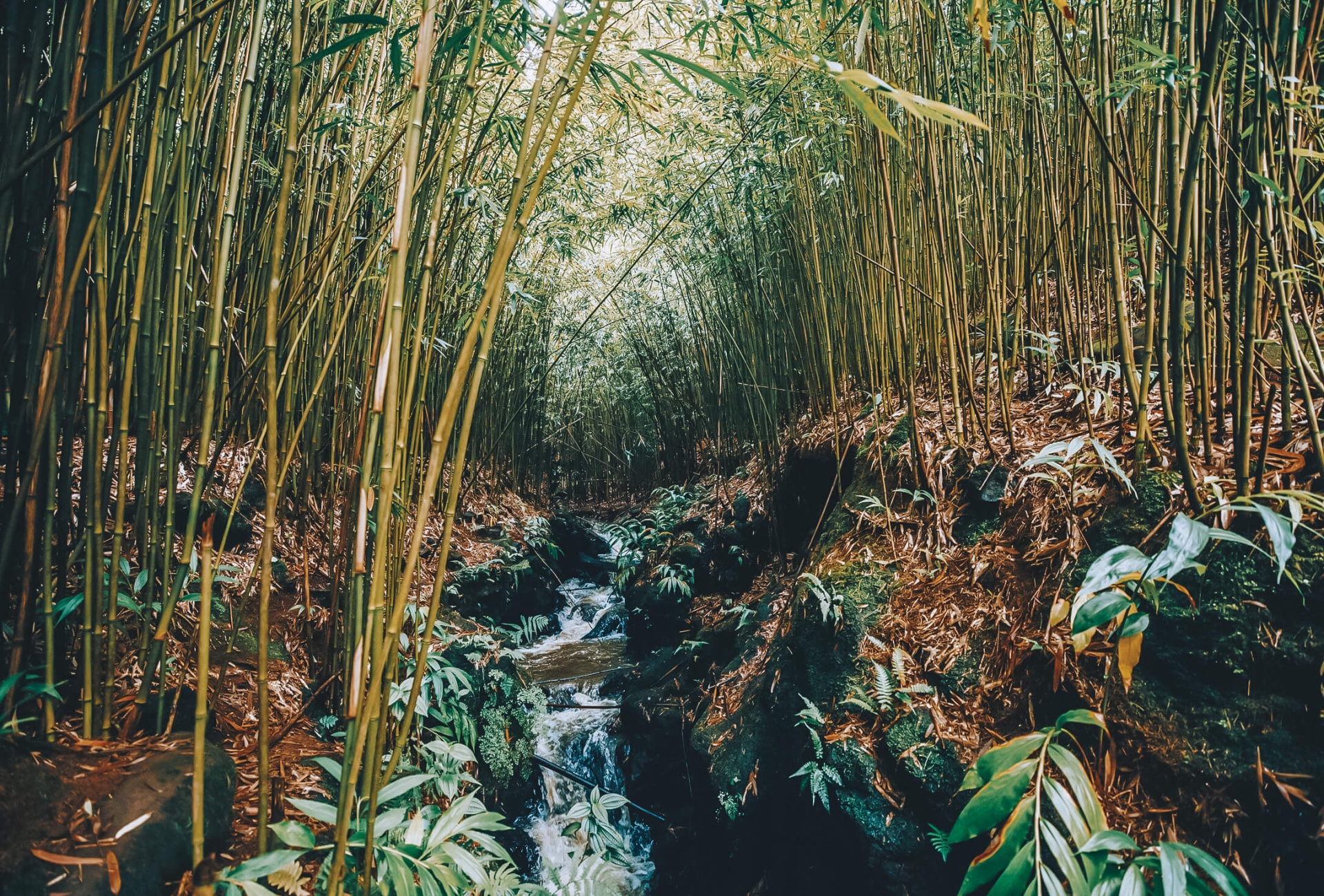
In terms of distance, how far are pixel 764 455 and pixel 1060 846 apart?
76.5 inches

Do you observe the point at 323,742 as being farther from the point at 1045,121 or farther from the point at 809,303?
the point at 1045,121

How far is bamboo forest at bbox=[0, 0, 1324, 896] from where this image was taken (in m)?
0.76

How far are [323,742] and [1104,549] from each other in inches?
69.1

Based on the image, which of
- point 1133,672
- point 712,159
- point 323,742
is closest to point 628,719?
point 323,742

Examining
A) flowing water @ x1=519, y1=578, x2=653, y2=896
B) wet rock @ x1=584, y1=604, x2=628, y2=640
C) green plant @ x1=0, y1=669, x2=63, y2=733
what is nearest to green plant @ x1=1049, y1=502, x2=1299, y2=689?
flowing water @ x1=519, y1=578, x2=653, y2=896

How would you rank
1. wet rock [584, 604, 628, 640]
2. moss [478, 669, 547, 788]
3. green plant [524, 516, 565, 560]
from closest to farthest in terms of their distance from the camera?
moss [478, 669, 547, 788]
wet rock [584, 604, 628, 640]
green plant [524, 516, 565, 560]

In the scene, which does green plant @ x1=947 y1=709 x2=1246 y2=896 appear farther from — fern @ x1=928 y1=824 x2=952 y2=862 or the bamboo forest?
fern @ x1=928 y1=824 x2=952 y2=862

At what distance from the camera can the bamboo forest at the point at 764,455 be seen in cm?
76

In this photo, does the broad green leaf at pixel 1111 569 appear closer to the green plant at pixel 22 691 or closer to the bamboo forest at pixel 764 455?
the bamboo forest at pixel 764 455

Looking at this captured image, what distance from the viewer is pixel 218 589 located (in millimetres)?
1612

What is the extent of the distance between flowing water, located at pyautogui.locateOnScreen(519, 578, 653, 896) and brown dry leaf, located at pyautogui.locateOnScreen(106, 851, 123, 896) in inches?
25.3

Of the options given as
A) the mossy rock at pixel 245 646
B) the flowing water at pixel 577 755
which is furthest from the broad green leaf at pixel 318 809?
the mossy rock at pixel 245 646

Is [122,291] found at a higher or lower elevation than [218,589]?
higher

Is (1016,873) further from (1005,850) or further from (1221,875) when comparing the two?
(1221,875)
